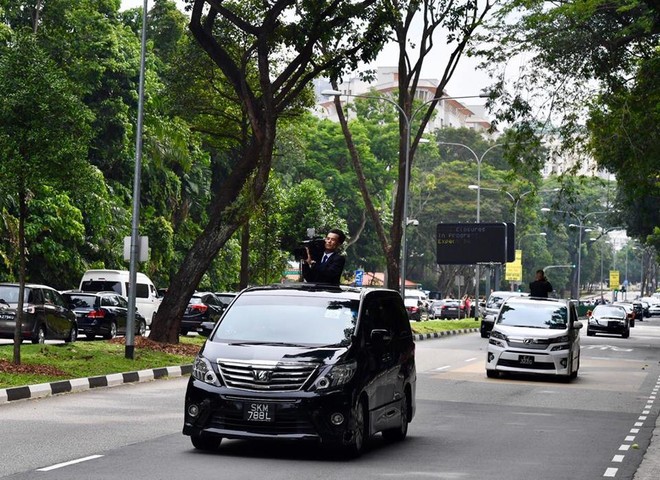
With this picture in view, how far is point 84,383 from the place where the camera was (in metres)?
20.4

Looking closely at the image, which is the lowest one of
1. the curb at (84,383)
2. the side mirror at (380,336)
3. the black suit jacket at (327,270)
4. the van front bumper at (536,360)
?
the curb at (84,383)

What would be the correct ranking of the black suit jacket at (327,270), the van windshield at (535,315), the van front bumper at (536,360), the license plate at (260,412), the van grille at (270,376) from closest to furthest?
the license plate at (260,412), the van grille at (270,376), the black suit jacket at (327,270), the van front bumper at (536,360), the van windshield at (535,315)

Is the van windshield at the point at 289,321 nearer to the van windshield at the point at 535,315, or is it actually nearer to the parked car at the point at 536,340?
the parked car at the point at 536,340

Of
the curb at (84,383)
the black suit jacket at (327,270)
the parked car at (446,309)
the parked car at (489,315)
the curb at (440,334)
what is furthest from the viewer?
the parked car at (446,309)

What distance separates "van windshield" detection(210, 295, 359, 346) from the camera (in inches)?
495

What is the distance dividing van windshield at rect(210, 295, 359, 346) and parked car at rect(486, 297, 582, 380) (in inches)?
501

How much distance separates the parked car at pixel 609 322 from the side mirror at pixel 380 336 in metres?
44.3

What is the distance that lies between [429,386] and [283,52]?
21.0 meters

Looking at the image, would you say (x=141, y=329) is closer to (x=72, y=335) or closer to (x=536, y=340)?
(x=72, y=335)

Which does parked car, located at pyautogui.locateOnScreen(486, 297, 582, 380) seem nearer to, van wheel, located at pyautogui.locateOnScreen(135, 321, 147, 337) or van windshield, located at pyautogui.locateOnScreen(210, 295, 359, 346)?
van windshield, located at pyautogui.locateOnScreen(210, 295, 359, 346)

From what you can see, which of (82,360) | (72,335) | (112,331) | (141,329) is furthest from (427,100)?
(82,360)

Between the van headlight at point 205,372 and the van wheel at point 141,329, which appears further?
the van wheel at point 141,329

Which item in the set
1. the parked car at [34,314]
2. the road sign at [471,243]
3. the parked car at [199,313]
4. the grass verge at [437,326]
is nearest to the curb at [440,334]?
the grass verge at [437,326]

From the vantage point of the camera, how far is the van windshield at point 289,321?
1257cm
